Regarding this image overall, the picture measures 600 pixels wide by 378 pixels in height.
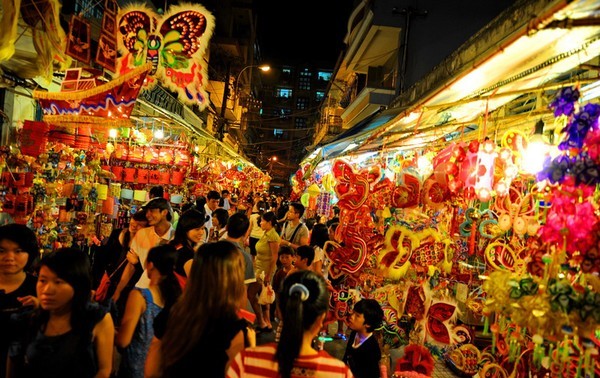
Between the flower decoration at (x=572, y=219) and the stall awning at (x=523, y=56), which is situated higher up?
the stall awning at (x=523, y=56)

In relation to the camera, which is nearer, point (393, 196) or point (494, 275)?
point (494, 275)

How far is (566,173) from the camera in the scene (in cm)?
261

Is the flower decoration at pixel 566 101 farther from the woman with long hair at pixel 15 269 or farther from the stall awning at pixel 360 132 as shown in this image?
the woman with long hair at pixel 15 269

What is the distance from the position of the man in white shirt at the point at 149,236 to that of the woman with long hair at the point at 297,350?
8.60 feet

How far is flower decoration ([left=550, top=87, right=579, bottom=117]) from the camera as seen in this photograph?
2.68 m

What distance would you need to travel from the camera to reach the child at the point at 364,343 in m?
3.68

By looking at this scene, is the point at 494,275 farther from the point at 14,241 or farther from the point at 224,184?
the point at 224,184

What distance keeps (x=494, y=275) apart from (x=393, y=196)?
231cm

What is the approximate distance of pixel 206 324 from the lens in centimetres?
247

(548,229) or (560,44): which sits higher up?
(560,44)

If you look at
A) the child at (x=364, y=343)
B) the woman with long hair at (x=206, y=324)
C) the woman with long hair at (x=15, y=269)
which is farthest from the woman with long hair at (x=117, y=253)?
the child at (x=364, y=343)

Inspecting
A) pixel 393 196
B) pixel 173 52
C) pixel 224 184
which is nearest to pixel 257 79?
pixel 224 184

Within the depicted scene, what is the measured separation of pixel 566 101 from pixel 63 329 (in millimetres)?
3321

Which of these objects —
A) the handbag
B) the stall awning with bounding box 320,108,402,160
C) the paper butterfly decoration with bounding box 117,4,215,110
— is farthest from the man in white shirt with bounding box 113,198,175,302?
the paper butterfly decoration with bounding box 117,4,215,110
